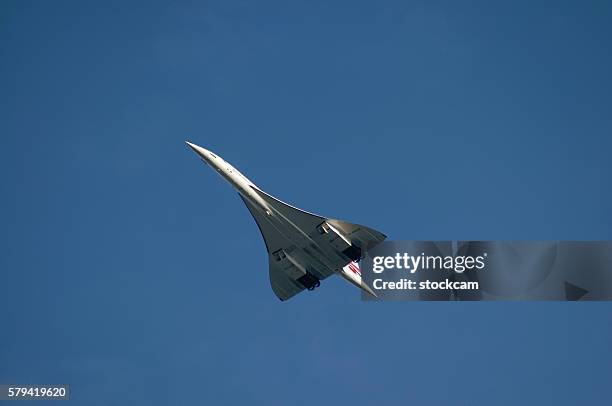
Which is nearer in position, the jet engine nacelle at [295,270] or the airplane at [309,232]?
the airplane at [309,232]

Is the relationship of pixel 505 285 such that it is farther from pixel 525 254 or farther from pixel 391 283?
pixel 391 283

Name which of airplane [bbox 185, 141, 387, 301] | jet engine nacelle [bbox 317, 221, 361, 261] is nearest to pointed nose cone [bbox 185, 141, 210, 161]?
airplane [bbox 185, 141, 387, 301]

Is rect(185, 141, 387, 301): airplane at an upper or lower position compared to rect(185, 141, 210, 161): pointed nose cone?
lower

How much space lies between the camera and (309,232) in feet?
168

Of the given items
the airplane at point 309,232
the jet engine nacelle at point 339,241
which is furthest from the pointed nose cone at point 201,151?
the jet engine nacelle at point 339,241

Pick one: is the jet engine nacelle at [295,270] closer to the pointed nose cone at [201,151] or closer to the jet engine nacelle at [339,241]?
the jet engine nacelle at [339,241]

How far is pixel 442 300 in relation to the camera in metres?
49.5

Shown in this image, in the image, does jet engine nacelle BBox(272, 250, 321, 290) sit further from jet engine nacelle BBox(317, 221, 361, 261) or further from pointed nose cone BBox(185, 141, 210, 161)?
pointed nose cone BBox(185, 141, 210, 161)

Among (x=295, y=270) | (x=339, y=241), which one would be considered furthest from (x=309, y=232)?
(x=295, y=270)

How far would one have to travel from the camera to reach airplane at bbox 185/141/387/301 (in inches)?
1978

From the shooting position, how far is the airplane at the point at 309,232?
5025 centimetres

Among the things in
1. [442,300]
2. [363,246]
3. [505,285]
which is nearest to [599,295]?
[505,285]

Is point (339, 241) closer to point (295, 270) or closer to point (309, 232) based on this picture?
point (309, 232)

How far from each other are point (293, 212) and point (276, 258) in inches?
259
